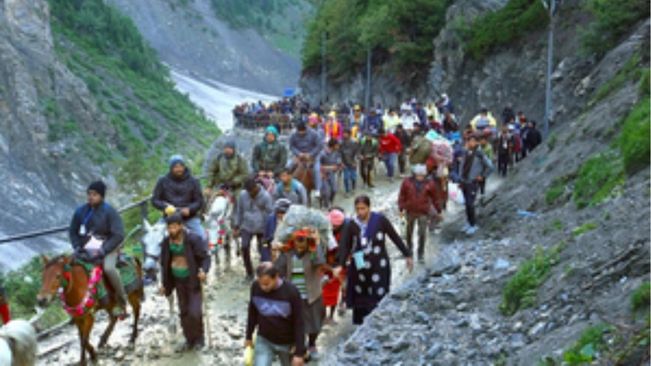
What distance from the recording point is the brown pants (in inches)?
396

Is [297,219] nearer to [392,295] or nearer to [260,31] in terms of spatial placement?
[392,295]

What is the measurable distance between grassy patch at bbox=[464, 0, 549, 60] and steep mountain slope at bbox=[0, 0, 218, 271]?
17554 mm

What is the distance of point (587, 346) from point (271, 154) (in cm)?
993

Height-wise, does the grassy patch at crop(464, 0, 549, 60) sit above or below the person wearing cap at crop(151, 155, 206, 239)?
above

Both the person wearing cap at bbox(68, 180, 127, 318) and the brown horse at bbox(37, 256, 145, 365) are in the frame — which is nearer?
the brown horse at bbox(37, 256, 145, 365)

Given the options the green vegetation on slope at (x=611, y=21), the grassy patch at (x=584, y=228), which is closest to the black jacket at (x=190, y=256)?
the grassy patch at (x=584, y=228)

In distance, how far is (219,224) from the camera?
47.0 feet

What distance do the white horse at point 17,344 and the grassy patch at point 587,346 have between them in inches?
172

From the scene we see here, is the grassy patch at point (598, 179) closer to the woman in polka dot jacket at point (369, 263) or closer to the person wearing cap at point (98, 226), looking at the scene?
the woman in polka dot jacket at point (369, 263)

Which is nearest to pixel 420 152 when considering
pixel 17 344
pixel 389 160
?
pixel 389 160

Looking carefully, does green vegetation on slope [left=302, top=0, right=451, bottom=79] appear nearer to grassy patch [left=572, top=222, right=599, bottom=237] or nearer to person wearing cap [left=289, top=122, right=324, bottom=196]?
person wearing cap [left=289, top=122, right=324, bottom=196]

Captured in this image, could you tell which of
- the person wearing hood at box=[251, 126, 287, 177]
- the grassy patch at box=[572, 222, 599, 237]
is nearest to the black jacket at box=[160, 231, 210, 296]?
the grassy patch at box=[572, 222, 599, 237]

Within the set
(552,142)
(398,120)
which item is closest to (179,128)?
(398,120)

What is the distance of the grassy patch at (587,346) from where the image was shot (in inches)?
246
